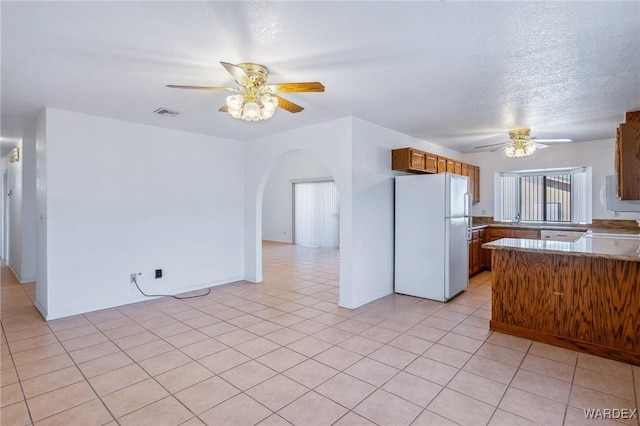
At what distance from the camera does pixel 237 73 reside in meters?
2.21

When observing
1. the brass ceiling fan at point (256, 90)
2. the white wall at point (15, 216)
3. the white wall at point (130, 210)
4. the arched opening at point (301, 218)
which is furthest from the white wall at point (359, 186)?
the white wall at point (15, 216)

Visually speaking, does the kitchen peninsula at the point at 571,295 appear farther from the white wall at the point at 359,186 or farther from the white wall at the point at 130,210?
the white wall at the point at 130,210

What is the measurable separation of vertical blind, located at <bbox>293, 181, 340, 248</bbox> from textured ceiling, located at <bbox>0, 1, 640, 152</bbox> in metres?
5.67

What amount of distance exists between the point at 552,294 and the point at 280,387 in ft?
8.52

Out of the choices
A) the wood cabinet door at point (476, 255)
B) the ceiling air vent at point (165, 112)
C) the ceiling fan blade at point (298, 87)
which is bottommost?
the wood cabinet door at point (476, 255)

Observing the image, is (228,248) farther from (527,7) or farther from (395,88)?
(527,7)

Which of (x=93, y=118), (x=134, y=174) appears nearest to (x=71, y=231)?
(x=134, y=174)

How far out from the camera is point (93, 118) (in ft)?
12.6

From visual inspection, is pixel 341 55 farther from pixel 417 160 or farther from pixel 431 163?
pixel 431 163

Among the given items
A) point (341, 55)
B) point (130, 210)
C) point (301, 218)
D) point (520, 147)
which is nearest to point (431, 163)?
point (520, 147)

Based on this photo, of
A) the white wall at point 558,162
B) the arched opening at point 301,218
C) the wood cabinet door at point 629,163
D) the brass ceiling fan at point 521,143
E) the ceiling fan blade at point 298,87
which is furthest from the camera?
the arched opening at point 301,218

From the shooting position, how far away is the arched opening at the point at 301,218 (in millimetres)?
7367

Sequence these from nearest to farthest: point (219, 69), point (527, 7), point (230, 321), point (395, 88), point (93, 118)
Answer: point (527, 7), point (219, 69), point (395, 88), point (230, 321), point (93, 118)

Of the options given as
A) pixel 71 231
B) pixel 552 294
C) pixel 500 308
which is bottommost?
pixel 500 308
